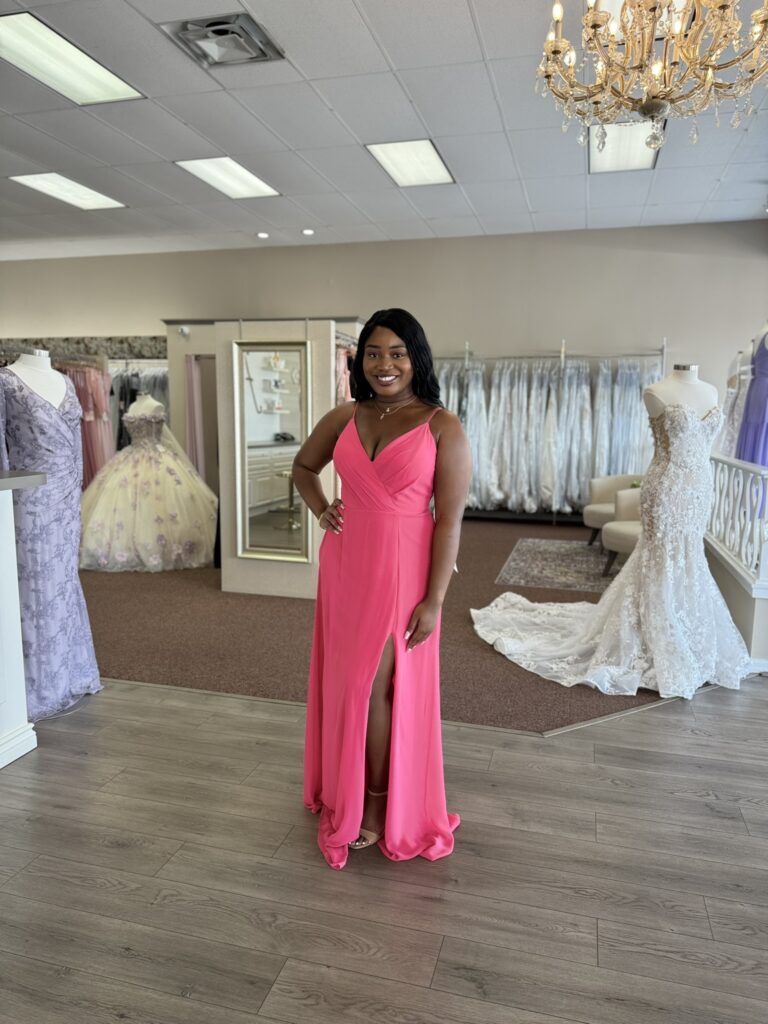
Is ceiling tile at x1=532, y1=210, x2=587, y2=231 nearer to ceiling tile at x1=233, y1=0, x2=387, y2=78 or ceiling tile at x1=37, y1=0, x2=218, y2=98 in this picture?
ceiling tile at x1=233, y1=0, x2=387, y2=78

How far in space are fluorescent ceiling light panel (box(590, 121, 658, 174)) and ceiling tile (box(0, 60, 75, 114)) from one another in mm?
3749

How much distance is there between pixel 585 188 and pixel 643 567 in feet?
14.6

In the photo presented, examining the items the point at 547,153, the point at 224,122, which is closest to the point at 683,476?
the point at 547,153

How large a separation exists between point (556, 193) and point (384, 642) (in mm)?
5972

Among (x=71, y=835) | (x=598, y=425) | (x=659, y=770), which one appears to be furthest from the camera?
(x=598, y=425)

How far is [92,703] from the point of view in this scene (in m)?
3.14

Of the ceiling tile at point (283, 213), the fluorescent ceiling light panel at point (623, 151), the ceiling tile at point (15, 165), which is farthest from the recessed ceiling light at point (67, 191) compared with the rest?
the fluorescent ceiling light panel at point (623, 151)

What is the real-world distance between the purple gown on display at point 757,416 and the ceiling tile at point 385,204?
3.74 meters

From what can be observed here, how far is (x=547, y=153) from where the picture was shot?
5.50 m

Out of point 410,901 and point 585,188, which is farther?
point 585,188

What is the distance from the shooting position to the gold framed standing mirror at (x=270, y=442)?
476 centimetres

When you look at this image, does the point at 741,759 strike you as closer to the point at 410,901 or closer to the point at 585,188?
the point at 410,901

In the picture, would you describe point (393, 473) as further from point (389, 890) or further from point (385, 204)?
point (385, 204)

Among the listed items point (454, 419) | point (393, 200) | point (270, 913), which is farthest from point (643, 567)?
point (393, 200)
